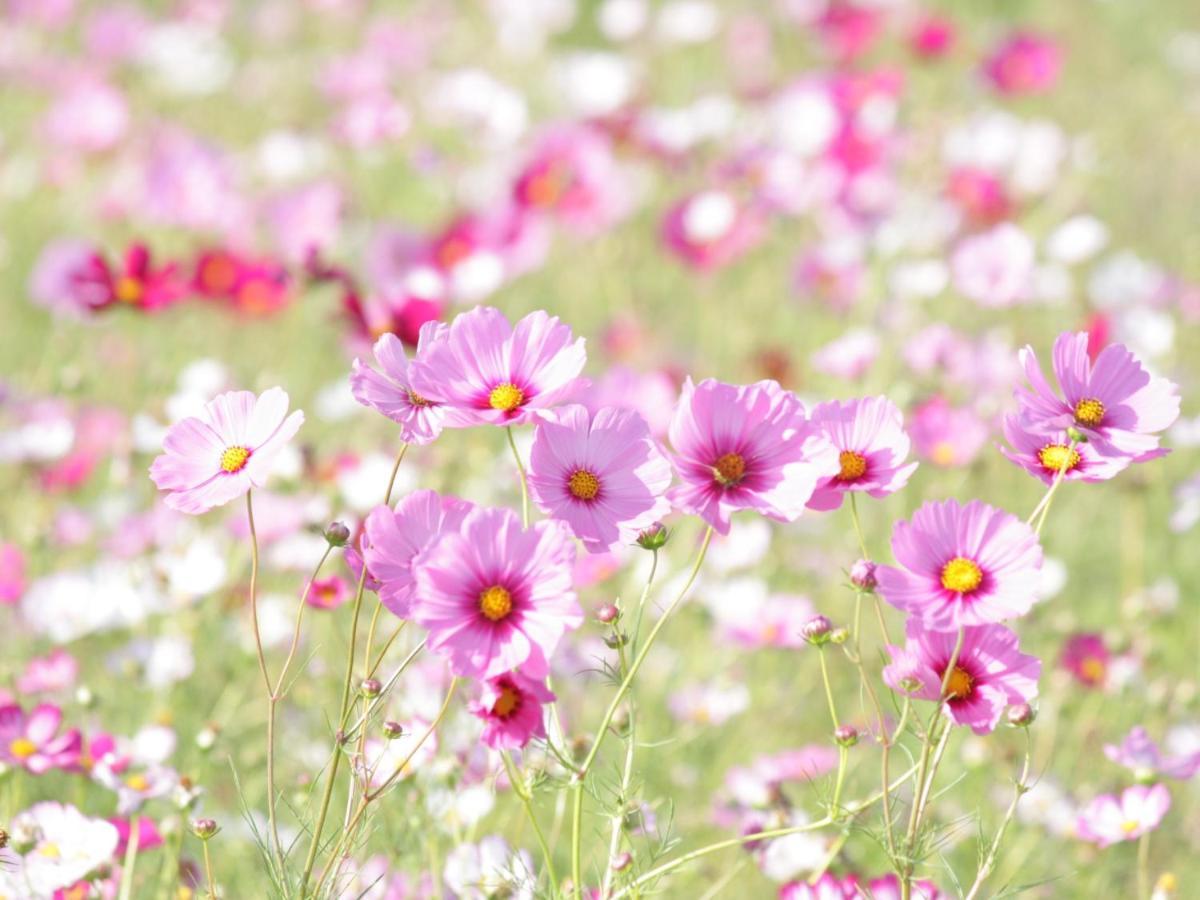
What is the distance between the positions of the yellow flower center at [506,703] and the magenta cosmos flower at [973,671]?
0.90 feet

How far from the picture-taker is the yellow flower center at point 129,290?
2119mm

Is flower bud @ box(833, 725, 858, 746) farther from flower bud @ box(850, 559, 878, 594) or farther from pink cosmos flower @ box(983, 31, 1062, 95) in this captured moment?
pink cosmos flower @ box(983, 31, 1062, 95)

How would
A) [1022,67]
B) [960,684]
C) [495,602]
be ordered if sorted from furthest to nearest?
1. [1022,67]
2. [960,684]
3. [495,602]

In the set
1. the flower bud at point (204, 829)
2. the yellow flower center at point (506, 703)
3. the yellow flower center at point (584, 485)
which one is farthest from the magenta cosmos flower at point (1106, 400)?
the flower bud at point (204, 829)

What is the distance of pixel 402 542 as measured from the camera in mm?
1021

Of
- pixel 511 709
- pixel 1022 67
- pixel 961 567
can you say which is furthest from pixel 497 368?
pixel 1022 67

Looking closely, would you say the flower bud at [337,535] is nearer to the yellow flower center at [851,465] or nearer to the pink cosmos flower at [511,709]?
the pink cosmos flower at [511,709]

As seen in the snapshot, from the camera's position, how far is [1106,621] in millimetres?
2523

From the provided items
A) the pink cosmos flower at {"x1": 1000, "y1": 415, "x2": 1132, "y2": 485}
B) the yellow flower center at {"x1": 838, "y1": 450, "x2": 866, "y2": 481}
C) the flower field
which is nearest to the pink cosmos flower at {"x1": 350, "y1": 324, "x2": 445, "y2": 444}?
the flower field

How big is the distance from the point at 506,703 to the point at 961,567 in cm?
35

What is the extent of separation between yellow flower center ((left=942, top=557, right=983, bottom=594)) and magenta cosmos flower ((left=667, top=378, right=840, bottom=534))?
11 centimetres

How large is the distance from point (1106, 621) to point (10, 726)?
1878mm

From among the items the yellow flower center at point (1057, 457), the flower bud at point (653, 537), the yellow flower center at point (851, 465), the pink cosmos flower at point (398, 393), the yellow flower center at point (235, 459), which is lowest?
the flower bud at point (653, 537)

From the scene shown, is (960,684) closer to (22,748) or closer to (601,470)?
(601,470)
